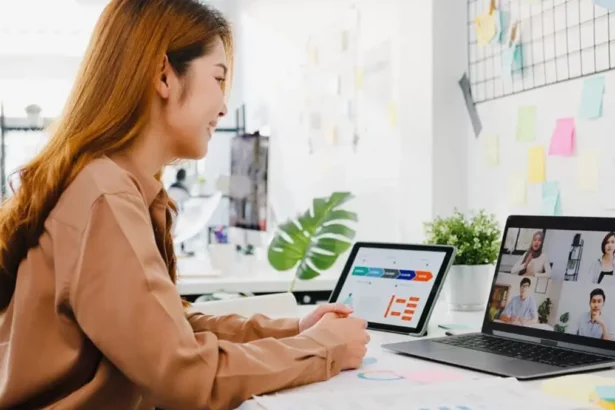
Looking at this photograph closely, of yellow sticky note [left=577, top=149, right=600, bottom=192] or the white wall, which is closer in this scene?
yellow sticky note [left=577, top=149, right=600, bottom=192]

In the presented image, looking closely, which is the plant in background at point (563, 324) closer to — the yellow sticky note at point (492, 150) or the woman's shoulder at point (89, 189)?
the woman's shoulder at point (89, 189)

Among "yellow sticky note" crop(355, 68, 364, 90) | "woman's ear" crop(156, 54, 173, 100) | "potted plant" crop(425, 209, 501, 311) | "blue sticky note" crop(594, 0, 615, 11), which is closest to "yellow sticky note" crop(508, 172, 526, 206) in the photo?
"potted plant" crop(425, 209, 501, 311)

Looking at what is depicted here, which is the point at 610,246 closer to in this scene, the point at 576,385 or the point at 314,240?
the point at 576,385

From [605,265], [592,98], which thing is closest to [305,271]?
[592,98]

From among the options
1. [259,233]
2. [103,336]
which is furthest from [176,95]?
[259,233]

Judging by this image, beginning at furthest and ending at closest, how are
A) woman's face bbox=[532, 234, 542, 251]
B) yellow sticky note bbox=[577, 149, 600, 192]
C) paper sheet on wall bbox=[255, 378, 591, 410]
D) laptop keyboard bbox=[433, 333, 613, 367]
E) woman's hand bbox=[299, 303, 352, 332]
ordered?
yellow sticky note bbox=[577, 149, 600, 192], woman's face bbox=[532, 234, 542, 251], woman's hand bbox=[299, 303, 352, 332], laptop keyboard bbox=[433, 333, 613, 367], paper sheet on wall bbox=[255, 378, 591, 410]

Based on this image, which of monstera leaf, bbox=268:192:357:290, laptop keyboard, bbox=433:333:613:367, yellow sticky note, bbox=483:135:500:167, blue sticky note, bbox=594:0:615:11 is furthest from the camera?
monstera leaf, bbox=268:192:357:290

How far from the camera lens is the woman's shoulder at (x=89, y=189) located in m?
0.95

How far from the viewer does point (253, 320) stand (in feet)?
4.30

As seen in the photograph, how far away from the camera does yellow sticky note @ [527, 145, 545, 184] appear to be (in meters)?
1.82

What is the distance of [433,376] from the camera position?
106 centimetres

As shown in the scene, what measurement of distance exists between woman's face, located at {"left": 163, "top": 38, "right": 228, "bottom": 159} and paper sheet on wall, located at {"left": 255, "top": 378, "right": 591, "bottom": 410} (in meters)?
0.41

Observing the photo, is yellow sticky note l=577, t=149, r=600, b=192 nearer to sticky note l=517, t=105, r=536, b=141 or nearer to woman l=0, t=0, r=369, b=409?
sticky note l=517, t=105, r=536, b=141

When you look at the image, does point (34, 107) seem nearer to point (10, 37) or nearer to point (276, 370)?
point (10, 37)
